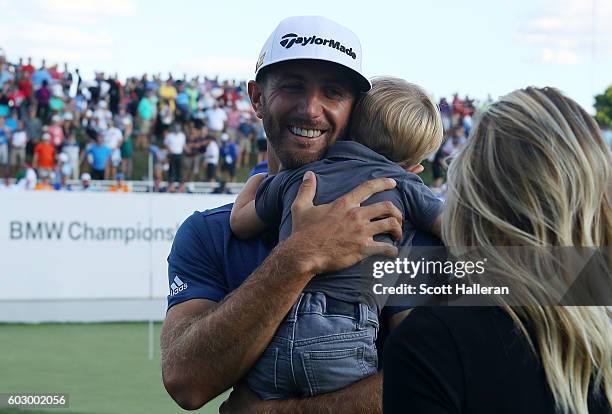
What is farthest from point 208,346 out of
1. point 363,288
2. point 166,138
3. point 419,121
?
point 166,138

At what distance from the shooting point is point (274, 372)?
2.51m

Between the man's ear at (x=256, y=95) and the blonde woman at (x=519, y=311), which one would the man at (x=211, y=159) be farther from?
the blonde woman at (x=519, y=311)

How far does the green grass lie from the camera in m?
7.79

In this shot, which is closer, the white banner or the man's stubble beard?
the man's stubble beard

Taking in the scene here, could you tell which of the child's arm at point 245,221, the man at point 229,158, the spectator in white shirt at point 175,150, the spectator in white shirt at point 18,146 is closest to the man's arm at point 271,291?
the child's arm at point 245,221

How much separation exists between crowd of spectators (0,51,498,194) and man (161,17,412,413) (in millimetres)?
13805

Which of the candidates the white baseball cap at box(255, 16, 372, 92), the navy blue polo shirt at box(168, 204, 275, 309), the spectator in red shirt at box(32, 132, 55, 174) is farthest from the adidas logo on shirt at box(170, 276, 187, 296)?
the spectator in red shirt at box(32, 132, 55, 174)

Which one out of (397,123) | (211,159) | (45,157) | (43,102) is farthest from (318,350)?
(43,102)

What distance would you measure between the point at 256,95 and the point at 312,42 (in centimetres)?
33

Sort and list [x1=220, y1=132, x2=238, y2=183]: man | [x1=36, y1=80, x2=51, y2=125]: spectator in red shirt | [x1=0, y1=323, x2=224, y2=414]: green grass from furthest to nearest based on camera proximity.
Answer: [x1=220, y1=132, x2=238, y2=183]: man, [x1=36, y1=80, x2=51, y2=125]: spectator in red shirt, [x1=0, y1=323, x2=224, y2=414]: green grass

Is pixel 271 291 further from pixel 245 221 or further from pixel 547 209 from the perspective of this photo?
pixel 547 209

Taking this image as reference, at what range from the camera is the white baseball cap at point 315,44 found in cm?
280

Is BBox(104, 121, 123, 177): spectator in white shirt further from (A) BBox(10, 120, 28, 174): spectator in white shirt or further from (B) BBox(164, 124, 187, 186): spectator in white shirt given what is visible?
(A) BBox(10, 120, 28, 174): spectator in white shirt

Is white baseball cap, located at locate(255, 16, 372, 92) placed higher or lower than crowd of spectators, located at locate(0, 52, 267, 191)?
lower
